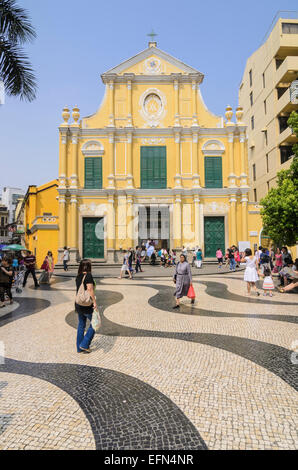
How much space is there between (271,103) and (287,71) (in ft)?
11.9

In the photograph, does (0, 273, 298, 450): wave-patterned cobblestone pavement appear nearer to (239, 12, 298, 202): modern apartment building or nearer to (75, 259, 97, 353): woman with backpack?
(75, 259, 97, 353): woman with backpack

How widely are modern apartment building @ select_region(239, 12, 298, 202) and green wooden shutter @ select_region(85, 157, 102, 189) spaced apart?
52.3 feet

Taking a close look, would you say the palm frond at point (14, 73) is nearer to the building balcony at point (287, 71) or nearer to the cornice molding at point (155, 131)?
the cornice molding at point (155, 131)

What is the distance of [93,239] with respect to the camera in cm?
2355

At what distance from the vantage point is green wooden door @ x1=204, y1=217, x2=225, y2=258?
23688 millimetres

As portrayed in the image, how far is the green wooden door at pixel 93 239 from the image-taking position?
23.5 m

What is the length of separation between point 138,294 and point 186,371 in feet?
20.5

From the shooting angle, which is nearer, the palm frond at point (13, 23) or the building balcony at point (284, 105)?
the palm frond at point (13, 23)

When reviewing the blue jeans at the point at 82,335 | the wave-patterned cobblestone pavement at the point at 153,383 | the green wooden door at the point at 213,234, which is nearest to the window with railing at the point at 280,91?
the green wooden door at the point at 213,234

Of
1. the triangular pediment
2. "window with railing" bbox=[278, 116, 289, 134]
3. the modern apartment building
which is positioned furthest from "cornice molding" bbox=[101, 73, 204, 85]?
"window with railing" bbox=[278, 116, 289, 134]

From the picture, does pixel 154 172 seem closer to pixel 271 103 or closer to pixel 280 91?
pixel 271 103

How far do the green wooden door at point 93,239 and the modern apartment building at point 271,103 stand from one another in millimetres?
17226
